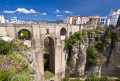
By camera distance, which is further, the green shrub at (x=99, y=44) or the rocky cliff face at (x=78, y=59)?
the green shrub at (x=99, y=44)

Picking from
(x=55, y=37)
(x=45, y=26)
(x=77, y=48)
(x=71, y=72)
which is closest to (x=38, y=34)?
(x=45, y=26)

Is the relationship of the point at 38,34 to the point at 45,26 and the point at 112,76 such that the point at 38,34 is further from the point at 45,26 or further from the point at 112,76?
the point at 112,76

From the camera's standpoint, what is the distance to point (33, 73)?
654 cm

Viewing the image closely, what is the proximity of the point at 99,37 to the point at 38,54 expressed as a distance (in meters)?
15.8

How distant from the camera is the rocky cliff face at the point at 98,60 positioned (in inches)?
684

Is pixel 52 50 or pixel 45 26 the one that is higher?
pixel 45 26

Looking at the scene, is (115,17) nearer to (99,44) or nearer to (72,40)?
(99,44)

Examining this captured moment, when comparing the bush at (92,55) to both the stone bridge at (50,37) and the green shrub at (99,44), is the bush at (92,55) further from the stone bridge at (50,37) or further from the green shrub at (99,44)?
the stone bridge at (50,37)

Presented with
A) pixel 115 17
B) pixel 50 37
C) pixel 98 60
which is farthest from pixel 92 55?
pixel 115 17

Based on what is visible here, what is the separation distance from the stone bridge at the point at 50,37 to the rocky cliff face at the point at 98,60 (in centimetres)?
279

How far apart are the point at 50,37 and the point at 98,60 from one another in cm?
1358

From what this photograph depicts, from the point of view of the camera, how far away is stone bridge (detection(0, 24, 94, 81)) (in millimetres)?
11158

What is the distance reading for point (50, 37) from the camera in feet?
49.5

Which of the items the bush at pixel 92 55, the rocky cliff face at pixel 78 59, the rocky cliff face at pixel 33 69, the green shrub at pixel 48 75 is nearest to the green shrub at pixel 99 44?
the bush at pixel 92 55
